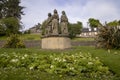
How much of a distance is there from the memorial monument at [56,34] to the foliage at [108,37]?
2724mm

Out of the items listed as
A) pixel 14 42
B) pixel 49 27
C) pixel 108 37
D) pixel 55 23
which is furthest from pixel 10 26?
pixel 108 37

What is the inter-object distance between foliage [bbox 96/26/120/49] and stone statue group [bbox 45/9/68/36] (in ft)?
9.87

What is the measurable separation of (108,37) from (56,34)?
4.28 metres

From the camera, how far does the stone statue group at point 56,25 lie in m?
20.2

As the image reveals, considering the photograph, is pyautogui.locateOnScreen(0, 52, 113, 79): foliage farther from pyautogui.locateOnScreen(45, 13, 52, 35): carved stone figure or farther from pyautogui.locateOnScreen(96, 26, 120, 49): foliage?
pyautogui.locateOnScreen(96, 26, 120, 49): foliage

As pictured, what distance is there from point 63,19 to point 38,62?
10.3m

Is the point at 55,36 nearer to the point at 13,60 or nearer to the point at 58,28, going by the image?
the point at 58,28

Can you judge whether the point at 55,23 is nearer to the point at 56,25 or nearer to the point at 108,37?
the point at 56,25

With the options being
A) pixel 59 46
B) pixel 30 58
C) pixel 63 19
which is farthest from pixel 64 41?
pixel 30 58

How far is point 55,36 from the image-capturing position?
777 inches

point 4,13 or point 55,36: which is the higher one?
point 4,13

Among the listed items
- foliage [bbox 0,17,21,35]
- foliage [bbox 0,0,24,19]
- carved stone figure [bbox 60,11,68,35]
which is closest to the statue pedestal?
carved stone figure [bbox 60,11,68,35]

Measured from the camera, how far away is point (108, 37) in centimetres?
2059

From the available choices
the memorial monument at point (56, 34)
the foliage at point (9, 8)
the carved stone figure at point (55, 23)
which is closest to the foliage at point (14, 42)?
the memorial monument at point (56, 34)
